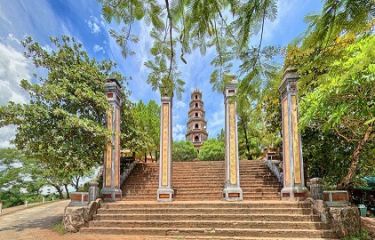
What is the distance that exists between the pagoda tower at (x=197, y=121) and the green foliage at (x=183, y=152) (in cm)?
638

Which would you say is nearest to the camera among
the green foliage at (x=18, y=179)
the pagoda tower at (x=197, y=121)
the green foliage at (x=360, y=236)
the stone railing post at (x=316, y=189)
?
the green foliage at (x=360, y=236)

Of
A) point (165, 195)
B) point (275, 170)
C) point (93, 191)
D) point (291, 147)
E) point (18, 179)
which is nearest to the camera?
point (93, 191)

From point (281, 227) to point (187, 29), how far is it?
5.31m

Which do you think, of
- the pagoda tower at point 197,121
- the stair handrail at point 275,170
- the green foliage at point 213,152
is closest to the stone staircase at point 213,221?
the stair handrail at point 275,170

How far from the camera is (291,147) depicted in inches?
329

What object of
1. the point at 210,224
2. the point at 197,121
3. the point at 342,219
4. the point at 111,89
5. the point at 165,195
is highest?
the point at 197,121

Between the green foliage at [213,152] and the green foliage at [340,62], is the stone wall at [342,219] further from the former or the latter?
the green foliage at [213,152]

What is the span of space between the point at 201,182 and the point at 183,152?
55.2 feet

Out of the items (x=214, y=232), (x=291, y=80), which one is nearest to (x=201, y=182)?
(x=214, y=232)

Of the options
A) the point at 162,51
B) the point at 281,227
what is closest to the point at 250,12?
the point at 162,51

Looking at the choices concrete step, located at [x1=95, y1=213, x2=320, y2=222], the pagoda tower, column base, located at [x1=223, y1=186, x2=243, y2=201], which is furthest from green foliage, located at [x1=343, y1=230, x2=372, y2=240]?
the pagoda tower

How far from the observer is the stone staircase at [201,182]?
9453 millimetres

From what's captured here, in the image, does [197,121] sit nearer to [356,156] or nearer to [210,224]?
[356,156]

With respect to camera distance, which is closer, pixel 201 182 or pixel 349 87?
pixel 349 87
